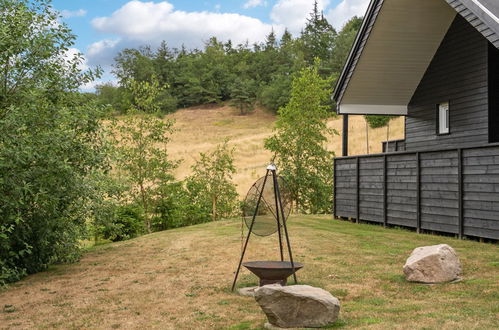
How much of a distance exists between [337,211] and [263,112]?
50.9 meters

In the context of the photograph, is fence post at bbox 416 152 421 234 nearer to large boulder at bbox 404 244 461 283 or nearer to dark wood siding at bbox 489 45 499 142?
dark wood siding at bbox 489 45 499 142

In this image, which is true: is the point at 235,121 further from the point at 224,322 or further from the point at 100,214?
the point at 224,322

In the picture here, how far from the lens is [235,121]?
6550cm

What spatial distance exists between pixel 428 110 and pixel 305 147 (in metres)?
6.10

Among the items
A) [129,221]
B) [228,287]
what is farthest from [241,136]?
[228,287]

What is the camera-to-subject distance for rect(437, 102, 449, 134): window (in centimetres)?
1516

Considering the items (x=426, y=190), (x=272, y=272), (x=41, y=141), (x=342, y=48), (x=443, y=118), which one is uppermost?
(x=342, y=48)

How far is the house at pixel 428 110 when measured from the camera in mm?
10844

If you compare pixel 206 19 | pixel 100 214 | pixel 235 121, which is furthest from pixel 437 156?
pixel 206 19

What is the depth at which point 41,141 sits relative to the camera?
29.1ft

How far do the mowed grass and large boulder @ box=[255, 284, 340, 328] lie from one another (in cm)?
23

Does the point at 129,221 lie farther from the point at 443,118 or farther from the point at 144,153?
the point at 443,118

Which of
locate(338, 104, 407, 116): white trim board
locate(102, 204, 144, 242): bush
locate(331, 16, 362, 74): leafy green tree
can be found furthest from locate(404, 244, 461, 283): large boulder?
locate(331, 16, 362, 74): leafy green tree

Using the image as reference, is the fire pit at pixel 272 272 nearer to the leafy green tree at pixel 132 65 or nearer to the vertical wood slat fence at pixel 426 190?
the vertical wood slat fence at pixel 426 190
